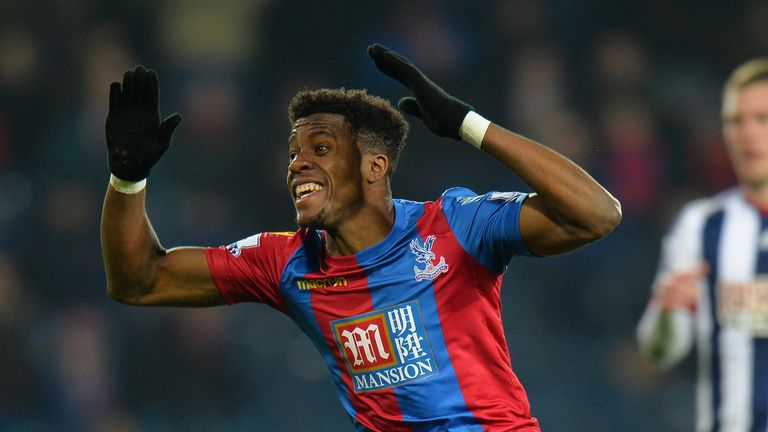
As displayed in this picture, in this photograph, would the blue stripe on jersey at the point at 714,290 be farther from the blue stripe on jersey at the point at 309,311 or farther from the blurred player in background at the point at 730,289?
the blue stripe on jersey at the point at 309,311

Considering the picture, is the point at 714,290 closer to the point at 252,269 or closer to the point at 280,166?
the point at 252,269

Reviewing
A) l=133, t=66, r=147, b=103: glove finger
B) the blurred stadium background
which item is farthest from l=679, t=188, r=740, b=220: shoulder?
the blurred stadium background

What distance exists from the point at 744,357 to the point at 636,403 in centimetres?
291

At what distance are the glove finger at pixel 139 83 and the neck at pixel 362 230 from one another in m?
0.71

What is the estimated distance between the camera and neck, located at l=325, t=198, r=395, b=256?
361 centimetres

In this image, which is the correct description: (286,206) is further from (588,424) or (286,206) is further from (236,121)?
(588,424)

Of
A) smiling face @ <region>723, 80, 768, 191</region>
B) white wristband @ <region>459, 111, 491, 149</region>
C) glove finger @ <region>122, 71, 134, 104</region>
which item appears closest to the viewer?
white wristband @ <region>459, 111, 491, 149</region>

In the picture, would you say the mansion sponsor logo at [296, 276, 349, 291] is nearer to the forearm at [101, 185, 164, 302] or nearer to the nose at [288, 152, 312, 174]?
the nose at [288, 152, 312, 174]

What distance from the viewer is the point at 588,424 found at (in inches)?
273

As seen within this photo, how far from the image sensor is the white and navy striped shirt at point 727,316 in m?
4.14

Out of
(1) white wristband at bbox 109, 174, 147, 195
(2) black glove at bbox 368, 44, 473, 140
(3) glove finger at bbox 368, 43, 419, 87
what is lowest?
(1) white wristband at bbox 109, 174, 147, 195

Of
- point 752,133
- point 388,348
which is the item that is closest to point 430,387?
point 388,348

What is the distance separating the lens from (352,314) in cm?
348

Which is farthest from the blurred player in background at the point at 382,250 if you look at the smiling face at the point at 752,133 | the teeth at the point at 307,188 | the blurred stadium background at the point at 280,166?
the blurred stadium background at the point at 280,166
